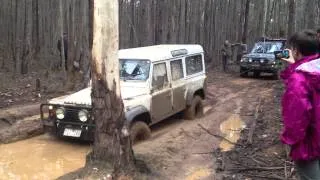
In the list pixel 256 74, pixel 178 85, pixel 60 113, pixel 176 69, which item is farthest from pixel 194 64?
pixel 256 74

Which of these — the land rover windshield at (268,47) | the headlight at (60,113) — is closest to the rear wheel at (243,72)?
the land rover windshield at (268,47)

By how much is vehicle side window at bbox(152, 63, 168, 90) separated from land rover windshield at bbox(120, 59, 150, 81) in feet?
0.64

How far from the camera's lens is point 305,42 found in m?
3.92

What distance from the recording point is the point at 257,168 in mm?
7227

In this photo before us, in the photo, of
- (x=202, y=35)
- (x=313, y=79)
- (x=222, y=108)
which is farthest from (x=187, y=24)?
(x=313, y=79)

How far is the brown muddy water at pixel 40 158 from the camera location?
26.4ft

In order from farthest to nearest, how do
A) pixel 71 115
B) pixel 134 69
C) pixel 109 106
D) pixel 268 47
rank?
pixel 268 47, pixel 134 69, pixel 71 115, pixel 109 106

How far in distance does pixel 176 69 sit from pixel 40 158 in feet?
12.4

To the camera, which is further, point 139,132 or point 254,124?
point 254,124

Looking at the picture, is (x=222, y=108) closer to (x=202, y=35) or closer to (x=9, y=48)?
(x=9, y=48)

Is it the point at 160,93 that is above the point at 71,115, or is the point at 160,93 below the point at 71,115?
above

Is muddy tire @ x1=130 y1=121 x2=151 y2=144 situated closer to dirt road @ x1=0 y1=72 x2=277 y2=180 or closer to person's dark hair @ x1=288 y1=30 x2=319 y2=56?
dirt road @ x1=0 y1=72 x2=277 y2=180

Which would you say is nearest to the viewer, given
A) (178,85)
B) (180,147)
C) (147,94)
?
(180,147)

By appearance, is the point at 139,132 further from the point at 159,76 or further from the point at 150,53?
the point at 150,53
